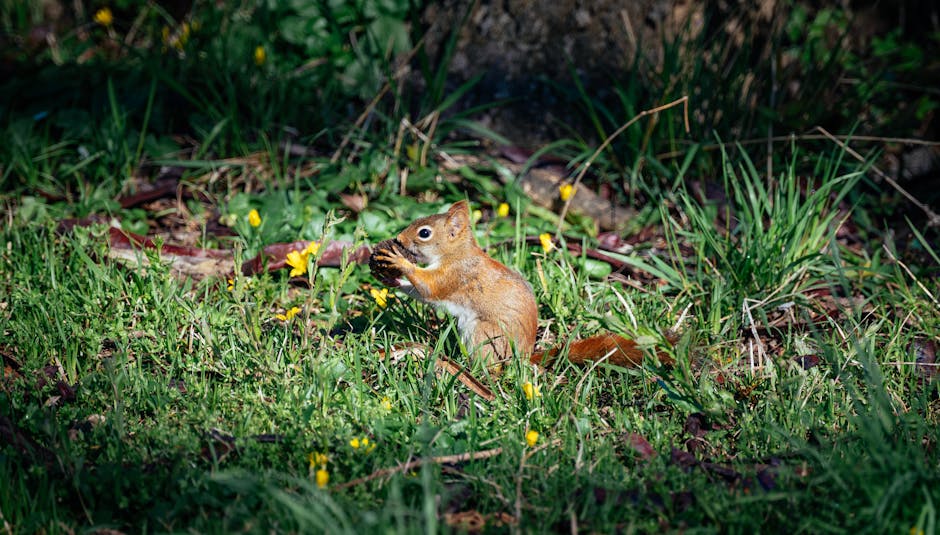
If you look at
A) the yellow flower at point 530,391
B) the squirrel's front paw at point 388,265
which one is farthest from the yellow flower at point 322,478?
the squirrel's front paw at point 388,265

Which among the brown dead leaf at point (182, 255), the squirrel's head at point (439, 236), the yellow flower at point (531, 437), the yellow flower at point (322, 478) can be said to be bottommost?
the brown dead leaf at point (182, 255)

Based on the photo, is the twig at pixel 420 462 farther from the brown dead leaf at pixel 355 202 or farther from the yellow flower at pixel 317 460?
the brown dead leaf at pixel 355 202

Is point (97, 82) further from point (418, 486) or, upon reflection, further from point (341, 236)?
point (418, 486)

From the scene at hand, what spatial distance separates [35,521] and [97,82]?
3.67m

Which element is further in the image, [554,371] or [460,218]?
[460,218]

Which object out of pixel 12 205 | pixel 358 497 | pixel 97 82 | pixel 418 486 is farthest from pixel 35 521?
pixel 97 82

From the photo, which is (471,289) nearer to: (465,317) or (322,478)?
(465,317)

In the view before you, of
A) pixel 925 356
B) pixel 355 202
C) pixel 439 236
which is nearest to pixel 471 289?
pixel 439 236

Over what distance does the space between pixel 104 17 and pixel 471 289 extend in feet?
15.7

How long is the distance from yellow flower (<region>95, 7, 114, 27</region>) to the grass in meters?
1.81

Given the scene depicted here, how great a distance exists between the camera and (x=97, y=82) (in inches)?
208

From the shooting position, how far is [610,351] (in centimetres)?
315

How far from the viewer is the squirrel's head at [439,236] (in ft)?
11.3

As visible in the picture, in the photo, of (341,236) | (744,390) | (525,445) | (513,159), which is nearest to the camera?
(525,445)
